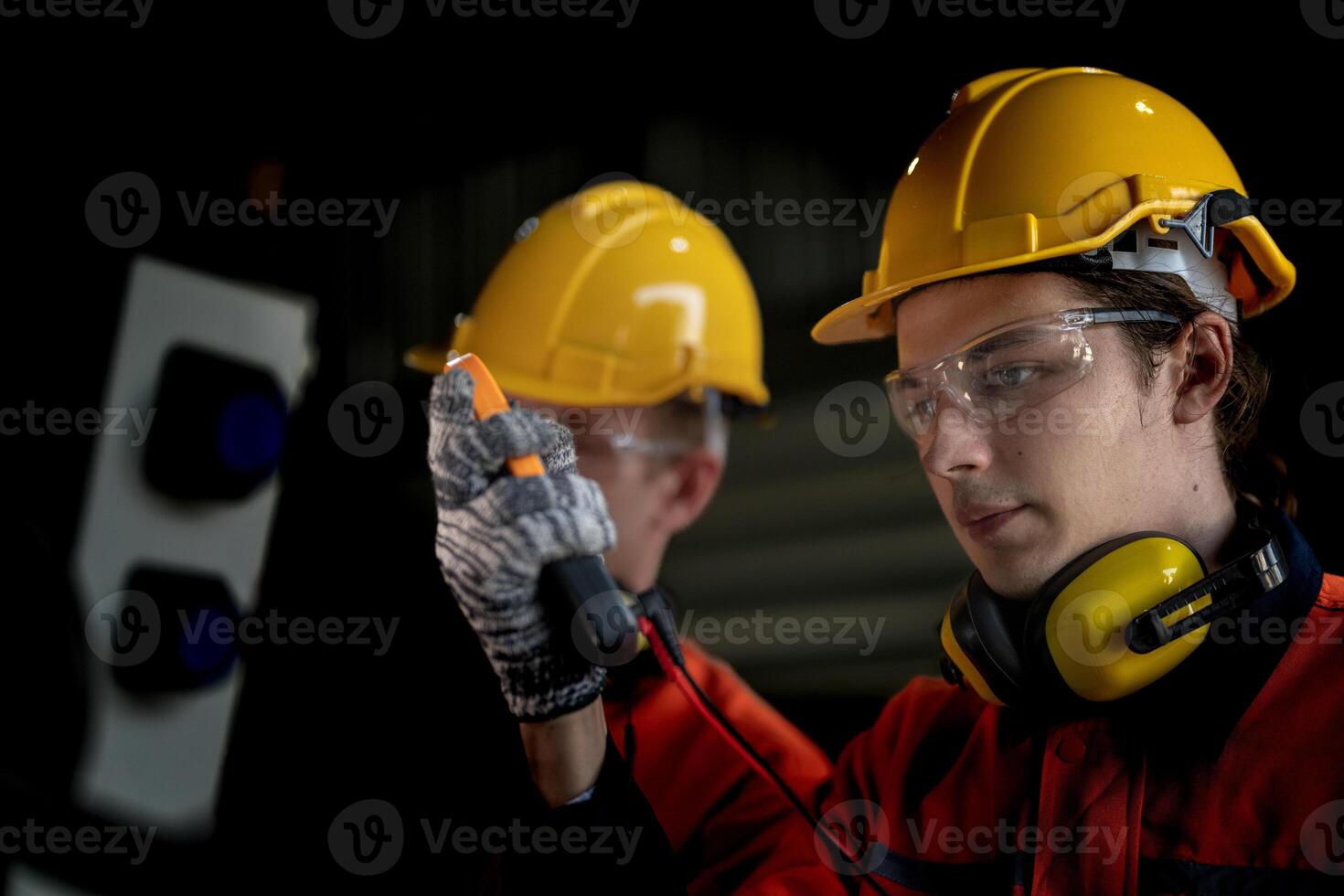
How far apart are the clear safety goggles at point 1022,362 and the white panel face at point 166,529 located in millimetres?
2400

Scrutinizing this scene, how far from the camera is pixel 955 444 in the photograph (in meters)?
1.52

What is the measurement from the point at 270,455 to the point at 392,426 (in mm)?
708

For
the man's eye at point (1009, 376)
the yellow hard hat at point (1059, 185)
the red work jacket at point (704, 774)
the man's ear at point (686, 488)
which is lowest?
the red work jacket at point (704, 774)

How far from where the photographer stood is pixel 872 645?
359 cm

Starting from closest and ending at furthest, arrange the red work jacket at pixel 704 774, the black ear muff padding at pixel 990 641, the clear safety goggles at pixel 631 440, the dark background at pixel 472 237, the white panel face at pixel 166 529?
1. the black ear muff padding at pixel 990 641
2. the red work jacket at pixel 704 774
3. the dark background at pixel 472 237
4. the clear safety goggles at pixel 631 440
5. the white panel face at pixel 166 529

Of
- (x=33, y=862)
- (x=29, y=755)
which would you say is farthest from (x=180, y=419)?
(x=33, y=862)

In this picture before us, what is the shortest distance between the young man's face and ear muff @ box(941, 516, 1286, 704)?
0.07 metres

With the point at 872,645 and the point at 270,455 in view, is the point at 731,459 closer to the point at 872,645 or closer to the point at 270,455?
the point at 872,645

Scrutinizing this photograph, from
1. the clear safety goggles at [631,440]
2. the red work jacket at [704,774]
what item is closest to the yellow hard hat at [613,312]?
the clear safety goggles at [631,440]

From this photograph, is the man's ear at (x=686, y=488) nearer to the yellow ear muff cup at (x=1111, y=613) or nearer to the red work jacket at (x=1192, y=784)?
the red work jacket at (x=1192, y=784)

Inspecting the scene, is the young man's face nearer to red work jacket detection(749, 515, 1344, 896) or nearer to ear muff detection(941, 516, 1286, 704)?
ear muff detection(941, 516, 1286, 704)

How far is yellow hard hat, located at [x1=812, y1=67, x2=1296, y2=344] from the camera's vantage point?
153cm

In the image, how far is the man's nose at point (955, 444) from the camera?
1.52 m

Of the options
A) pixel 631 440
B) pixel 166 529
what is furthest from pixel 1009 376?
pixel 166 529
